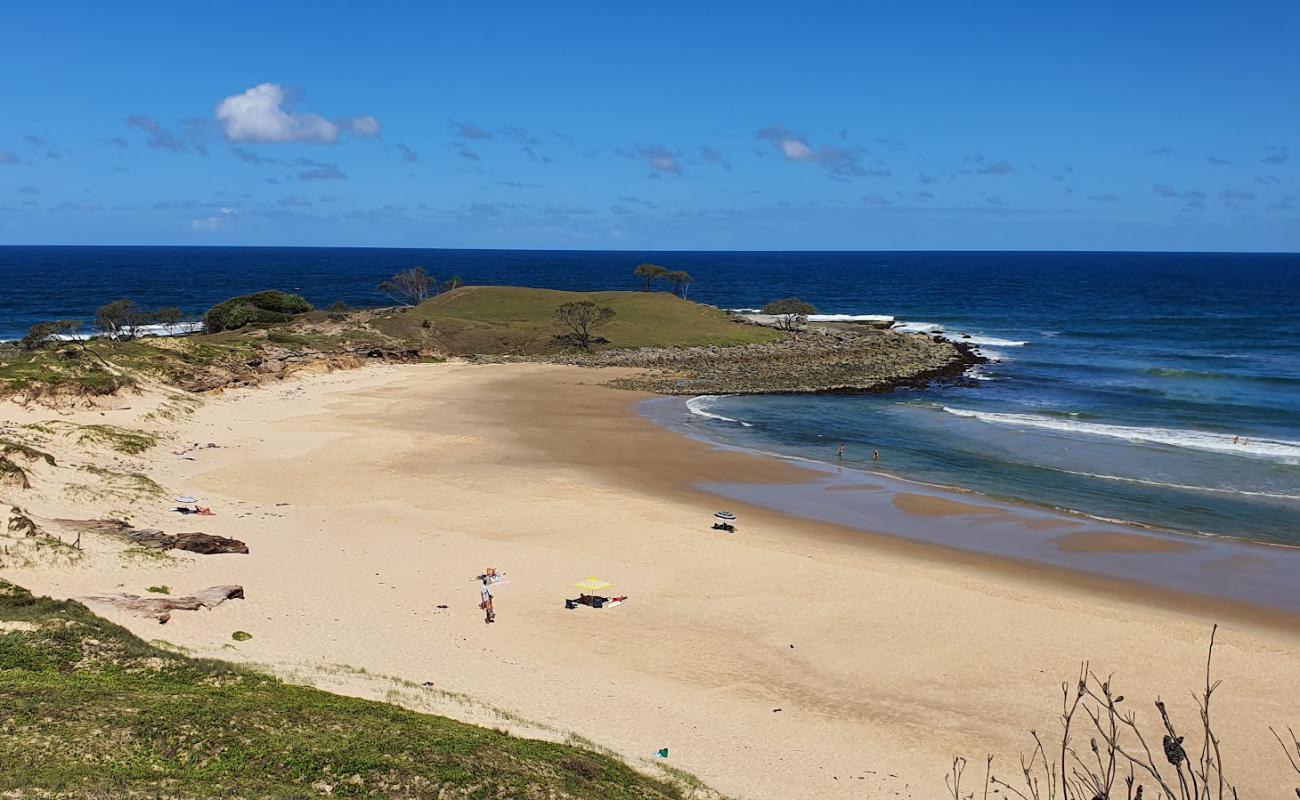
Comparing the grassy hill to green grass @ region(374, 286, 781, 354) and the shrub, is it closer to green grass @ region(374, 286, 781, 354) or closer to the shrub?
green grass @ region(374, 286, 781, 354)

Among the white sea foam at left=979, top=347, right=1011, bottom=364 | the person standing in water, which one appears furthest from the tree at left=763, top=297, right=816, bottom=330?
the person standing in water

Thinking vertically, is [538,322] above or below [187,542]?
above

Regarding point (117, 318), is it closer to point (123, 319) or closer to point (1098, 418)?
point (123, 319)

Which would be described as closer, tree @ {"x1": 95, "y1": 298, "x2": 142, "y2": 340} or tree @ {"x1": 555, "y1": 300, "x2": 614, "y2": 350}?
tree @ {"x1": 95, "y1": 298, "x2": 142, "y2": 340}

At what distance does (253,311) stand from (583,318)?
92.3 feet

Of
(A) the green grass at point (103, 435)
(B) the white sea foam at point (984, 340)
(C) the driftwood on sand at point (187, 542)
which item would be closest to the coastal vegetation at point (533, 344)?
(B) the white sea foam at point (984, 340)

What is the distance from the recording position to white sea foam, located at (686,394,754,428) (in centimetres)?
5244

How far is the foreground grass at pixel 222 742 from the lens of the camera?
12.1 metres

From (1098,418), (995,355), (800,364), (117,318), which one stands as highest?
(117,318)

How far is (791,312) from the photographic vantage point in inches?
3873

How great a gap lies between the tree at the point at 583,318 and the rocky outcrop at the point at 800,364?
4.02 m

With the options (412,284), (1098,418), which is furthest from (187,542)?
(412,284)

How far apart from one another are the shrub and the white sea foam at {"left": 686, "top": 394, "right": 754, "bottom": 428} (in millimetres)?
41425

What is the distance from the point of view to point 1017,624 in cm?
2320
